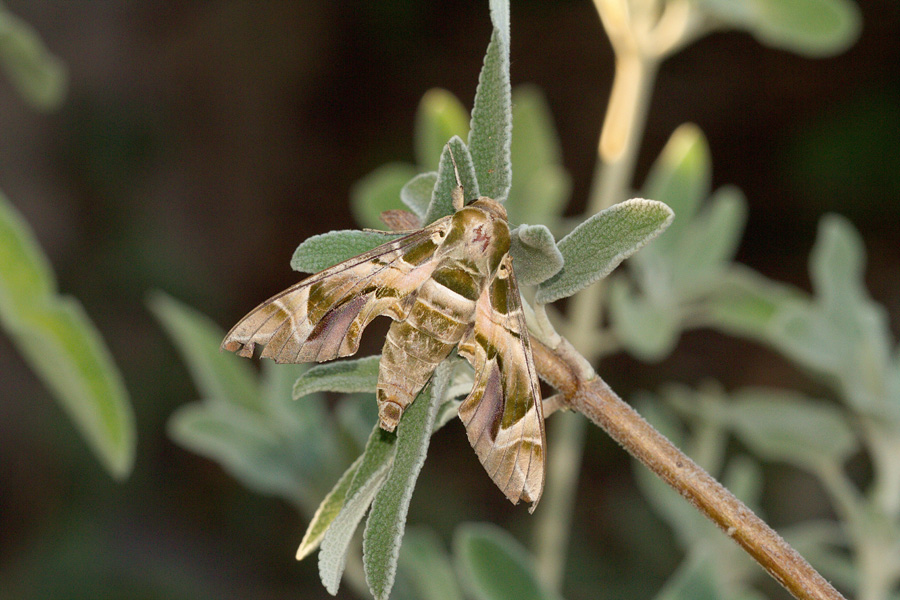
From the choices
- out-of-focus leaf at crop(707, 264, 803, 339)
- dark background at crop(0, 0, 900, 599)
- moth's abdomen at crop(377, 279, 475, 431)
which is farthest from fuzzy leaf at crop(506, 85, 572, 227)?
dark background at crop(0, 0, 900, 599)

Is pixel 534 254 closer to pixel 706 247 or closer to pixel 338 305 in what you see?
pixel 338 305

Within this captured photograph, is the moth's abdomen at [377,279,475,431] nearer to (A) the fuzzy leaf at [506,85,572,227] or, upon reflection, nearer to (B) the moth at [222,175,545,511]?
(B) the moth at [222,175,545,511]

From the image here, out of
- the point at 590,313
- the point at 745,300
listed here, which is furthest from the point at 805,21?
the point at 590,313

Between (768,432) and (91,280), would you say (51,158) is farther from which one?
(768,432)

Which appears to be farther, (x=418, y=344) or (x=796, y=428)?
(x=796, y=428)

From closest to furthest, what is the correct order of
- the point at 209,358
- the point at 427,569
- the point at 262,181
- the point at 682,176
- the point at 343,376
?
1. the point at 343,376
2. the point at 427,569
3. the point at 209,358
4. the point at 682,176
5. the point at 262,181

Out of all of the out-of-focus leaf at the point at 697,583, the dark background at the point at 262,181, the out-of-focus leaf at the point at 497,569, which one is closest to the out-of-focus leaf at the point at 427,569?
the out-of-focus leaf at the point at 497,569

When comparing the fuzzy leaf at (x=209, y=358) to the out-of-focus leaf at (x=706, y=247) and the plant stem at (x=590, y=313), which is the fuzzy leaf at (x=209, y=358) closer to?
the plant stem at (x=590, y=313)
